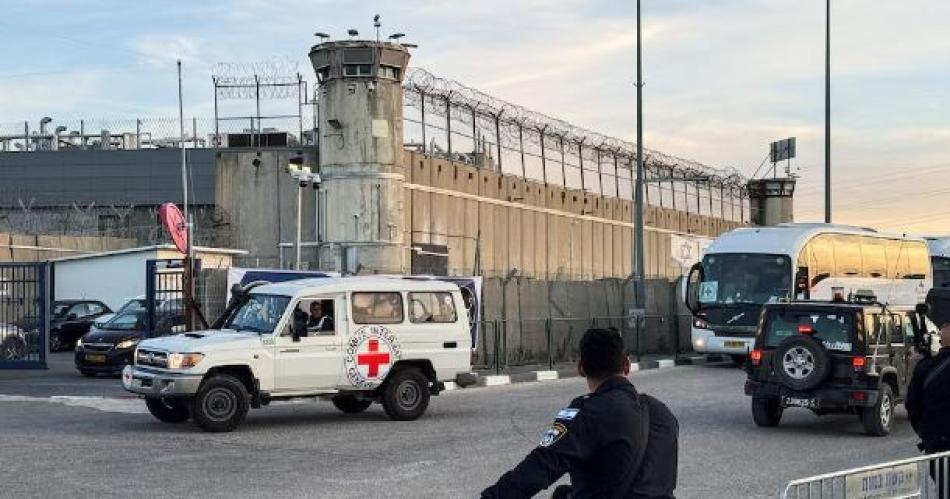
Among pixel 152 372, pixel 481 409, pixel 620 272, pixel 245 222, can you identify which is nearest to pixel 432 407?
pixel 481 409

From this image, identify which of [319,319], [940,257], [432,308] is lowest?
[319,319]

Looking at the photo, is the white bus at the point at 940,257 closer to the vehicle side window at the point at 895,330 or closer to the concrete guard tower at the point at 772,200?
the vehicle side window at the point at 895,330

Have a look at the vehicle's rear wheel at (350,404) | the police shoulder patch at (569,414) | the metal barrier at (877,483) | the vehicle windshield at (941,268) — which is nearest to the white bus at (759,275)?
the vehicle windshield at (941,268)

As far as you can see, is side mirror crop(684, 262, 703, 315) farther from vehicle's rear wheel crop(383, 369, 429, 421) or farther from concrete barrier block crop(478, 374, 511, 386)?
vehicle's rear wheel crop(383, 369, 429, 421)

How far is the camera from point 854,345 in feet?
51.1

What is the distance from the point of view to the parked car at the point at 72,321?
3491 centimetres

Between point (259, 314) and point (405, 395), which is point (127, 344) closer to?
point (259, 314)

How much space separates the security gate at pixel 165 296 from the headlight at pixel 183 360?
667 centimetres

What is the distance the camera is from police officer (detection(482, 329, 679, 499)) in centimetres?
447

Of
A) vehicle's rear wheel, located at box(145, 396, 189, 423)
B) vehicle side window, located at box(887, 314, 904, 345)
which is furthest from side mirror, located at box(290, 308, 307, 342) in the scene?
vehicle side window, located at box(887, 314, 904, 345)

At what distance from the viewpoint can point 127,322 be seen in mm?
24500

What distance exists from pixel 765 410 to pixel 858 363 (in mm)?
1425

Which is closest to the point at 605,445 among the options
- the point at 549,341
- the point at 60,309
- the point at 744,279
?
the point at 549,341

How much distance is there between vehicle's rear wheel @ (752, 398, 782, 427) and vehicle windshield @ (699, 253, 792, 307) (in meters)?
12.5
